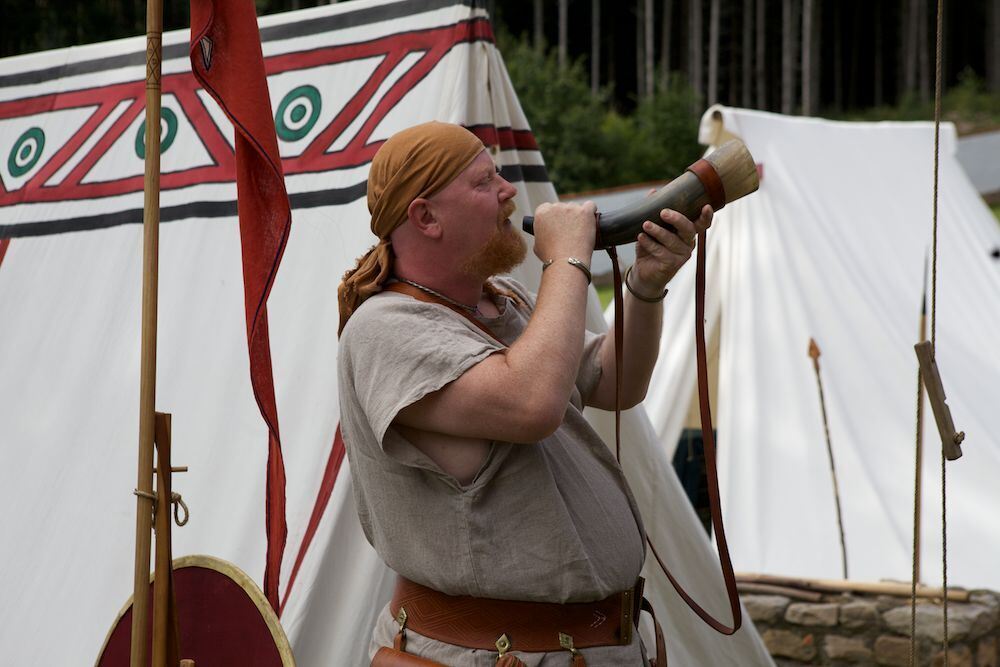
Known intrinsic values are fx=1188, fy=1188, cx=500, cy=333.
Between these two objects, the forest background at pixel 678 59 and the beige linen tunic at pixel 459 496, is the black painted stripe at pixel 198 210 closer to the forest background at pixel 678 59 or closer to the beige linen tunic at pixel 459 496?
the beige linen tunic at pixel 459 496

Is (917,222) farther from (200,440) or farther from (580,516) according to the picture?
(580,516)

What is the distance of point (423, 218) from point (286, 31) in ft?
5.13

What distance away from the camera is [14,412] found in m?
2.87

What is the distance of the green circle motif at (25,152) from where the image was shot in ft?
10.9

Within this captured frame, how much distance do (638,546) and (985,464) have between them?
2820mm

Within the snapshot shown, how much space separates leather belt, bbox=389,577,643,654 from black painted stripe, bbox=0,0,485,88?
4.80 feet

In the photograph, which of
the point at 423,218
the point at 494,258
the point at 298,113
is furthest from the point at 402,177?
the point at 298,113

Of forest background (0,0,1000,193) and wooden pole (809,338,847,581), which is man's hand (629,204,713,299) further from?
forest background (0,0,1000,193)

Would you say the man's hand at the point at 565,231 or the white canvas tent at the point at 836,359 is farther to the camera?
the white canvas tent at the point at 836,359

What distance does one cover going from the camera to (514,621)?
157 centimetres

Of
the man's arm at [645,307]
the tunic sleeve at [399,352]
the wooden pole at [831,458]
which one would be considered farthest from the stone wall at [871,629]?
the tunic sleeve at [399,352]

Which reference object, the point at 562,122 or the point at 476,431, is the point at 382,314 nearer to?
the point at 476,431

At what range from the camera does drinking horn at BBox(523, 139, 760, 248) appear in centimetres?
161

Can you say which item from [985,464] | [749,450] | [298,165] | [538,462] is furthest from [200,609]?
[985,464]
